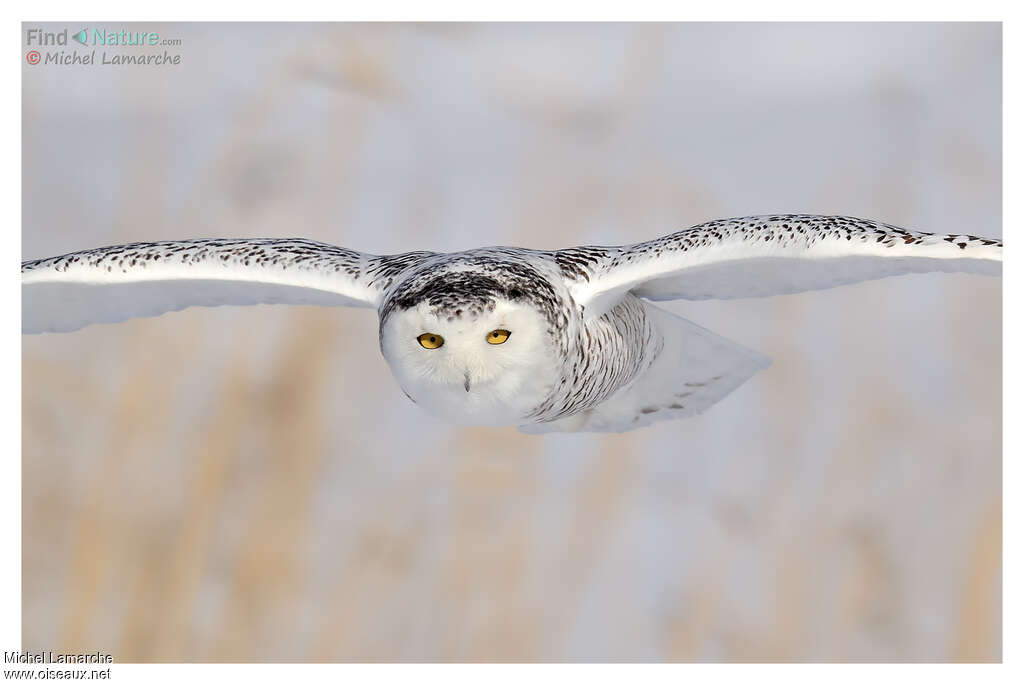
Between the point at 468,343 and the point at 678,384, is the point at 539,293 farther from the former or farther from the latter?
the point at 678,384

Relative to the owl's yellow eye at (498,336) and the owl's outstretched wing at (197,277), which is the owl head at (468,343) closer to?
the owl's yellow eye at (498,336)

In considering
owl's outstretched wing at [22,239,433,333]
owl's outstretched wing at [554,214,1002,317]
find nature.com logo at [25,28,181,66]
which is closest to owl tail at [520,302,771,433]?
owl's outstretched wing at [554,214,1002,317]

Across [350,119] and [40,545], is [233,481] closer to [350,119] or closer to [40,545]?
[40,545]

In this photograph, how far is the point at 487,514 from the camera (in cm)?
501

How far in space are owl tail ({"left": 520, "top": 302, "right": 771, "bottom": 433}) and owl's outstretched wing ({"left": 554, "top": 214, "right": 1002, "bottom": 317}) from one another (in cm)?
57

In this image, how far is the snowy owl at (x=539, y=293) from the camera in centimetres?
209

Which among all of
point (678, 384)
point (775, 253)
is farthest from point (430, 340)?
point (678, 384)

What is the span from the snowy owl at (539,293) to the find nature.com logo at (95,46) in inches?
55.6

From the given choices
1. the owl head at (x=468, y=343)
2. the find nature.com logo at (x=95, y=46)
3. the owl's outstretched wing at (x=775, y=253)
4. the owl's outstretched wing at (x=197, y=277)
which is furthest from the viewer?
the find nature.com logo at (x=95, y=46)

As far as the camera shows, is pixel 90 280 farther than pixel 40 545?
No

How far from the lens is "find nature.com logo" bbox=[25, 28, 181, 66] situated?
12.9ft

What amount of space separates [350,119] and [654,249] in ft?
10.8

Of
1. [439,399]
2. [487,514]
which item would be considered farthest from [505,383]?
[487,514]

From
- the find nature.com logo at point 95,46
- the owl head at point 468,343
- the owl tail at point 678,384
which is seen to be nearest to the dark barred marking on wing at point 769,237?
the owl head at point 468,343
